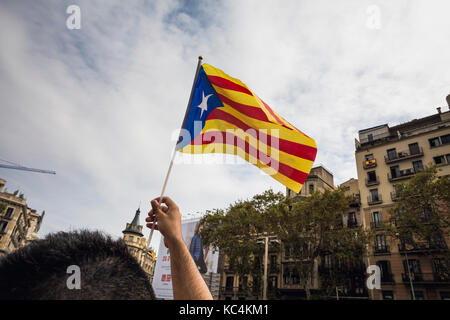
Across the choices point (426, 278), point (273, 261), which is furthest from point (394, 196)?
point (273, 261)

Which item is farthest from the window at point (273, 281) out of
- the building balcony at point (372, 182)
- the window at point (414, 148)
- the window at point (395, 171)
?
the window at point (414, 148)

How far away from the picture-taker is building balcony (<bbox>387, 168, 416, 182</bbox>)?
29.4 meters

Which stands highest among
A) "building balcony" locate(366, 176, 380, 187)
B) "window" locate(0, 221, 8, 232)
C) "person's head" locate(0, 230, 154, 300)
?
"building balcony" locate(366, 176, 380, 187)

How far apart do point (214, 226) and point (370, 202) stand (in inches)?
705

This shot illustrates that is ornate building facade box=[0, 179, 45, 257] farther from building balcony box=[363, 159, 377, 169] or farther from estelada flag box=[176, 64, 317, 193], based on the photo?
building balcony box=[363, 159, 377, 169]

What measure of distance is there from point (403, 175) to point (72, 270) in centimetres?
3505

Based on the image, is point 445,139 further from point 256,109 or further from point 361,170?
point 256,109

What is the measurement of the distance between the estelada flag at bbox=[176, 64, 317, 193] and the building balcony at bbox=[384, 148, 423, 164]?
103ft

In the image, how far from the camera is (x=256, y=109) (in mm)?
5055

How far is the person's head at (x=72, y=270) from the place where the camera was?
1021 mm

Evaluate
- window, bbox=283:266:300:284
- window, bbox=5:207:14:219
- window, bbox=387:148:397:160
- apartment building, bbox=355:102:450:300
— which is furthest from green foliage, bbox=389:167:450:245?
window, bbox=5:207:14:219

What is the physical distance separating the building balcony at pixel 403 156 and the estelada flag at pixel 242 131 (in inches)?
1240

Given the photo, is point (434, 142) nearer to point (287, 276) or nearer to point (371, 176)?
point (371, 176)

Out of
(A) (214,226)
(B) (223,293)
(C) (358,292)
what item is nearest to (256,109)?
(A) (214,226)
